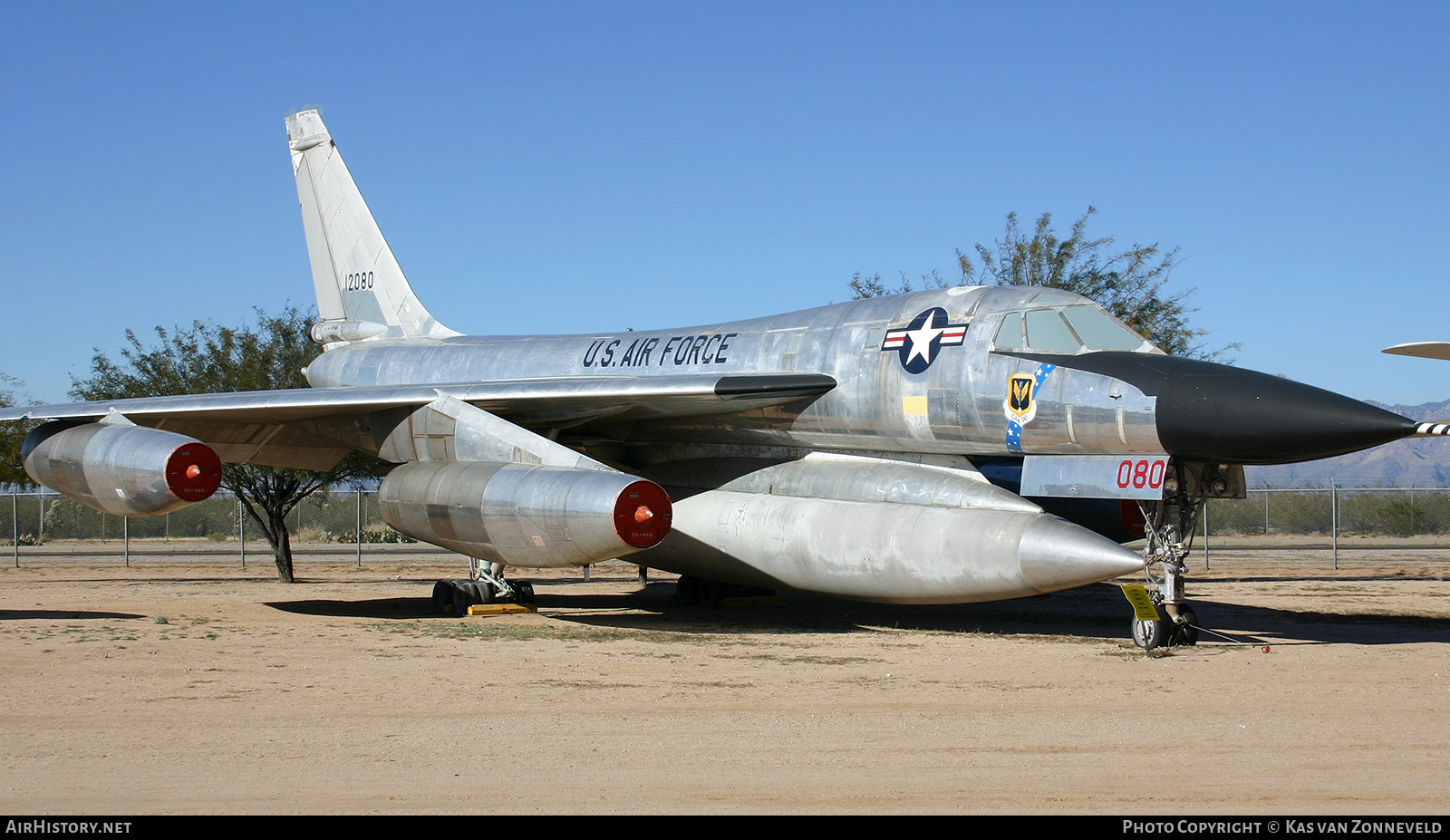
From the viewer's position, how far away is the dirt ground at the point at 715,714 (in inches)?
217

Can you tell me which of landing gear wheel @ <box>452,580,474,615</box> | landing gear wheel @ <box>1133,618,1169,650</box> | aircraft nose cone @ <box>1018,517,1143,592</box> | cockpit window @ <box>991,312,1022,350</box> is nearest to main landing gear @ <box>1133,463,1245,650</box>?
landing gear wheel @ <box>1133,618,1169,650</box>

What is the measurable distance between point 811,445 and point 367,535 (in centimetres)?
3208

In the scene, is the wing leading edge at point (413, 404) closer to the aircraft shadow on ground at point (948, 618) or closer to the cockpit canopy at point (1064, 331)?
the cockpit canopy at point (1064, 331)

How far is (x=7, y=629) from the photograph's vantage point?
40.5 ft

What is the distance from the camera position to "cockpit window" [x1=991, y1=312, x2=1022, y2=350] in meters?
11.1

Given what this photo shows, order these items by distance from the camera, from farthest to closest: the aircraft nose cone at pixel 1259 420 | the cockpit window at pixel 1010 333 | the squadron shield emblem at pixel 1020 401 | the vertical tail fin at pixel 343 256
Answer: the vertical tail fin at pixel 343 256 → the cockpit window at pixel 1010 333 → the squadron shield emblem at pixel 1020 401 → the aircraft nose cone at pixel 1259 420

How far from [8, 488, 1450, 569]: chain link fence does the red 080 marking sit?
17021mm

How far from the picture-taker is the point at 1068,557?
32.8 ft

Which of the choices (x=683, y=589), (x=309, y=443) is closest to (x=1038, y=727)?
(x=683, y=589)

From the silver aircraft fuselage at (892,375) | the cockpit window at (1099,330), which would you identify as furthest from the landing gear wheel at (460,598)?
the cockpit window at (1099,330)

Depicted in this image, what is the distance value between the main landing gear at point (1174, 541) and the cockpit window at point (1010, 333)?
176 cm

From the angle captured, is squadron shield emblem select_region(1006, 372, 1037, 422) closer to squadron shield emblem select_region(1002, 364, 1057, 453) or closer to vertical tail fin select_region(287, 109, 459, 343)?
squadron shield emblem select_region(1002, 364, 1057, 453)

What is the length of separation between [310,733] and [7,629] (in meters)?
7.24

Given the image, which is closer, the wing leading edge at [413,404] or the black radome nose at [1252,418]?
the black radome nose at [1252,418]
